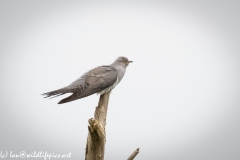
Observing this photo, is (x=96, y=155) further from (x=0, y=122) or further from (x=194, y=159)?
(x=0, y=122)

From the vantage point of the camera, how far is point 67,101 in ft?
23.5

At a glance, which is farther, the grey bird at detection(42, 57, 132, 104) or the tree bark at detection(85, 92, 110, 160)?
the grey bird at detection(42, 57, 132, 104)

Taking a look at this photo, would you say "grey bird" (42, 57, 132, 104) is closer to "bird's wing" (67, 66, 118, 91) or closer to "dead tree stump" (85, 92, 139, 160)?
"bird's wing" (67, 66, 118, 91)

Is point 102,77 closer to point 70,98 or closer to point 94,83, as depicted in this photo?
point 94,83

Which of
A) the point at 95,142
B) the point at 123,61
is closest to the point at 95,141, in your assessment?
the point at 95,142

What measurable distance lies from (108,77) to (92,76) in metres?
0.42

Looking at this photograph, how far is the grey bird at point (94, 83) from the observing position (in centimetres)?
737

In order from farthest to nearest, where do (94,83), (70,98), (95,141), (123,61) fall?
1. (123,61)
2. (94,83)
3. (70,98)
4. (95,141)

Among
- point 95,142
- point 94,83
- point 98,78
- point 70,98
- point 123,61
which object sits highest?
point 123,61

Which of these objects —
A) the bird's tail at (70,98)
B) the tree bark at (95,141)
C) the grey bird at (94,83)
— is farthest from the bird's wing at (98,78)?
the tree bark at (95,141)

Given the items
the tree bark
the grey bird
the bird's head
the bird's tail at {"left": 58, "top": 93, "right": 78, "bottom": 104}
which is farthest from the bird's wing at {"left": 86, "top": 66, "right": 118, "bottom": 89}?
the tree bark

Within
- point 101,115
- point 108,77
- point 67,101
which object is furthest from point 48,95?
point 108,77

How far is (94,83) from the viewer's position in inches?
314

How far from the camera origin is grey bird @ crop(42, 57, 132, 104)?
7.37 m
